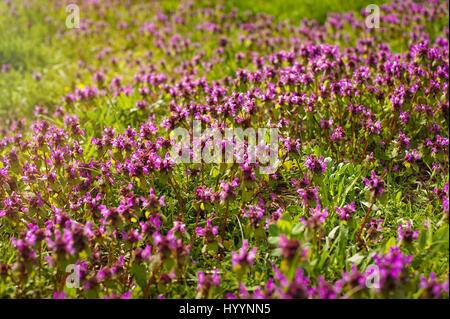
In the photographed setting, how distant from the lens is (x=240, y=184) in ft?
9.84

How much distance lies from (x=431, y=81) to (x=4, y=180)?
165 inches

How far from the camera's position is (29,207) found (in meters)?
3.24

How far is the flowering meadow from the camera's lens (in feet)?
8.28

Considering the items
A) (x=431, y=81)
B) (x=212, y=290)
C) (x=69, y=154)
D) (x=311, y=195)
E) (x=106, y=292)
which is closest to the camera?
(x=212, y=290)

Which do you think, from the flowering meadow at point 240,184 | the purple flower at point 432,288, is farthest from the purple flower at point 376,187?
the purple flower at point 432,288

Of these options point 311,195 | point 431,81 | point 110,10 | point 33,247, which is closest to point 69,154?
point 33,247

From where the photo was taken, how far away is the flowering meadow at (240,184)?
2523mm
